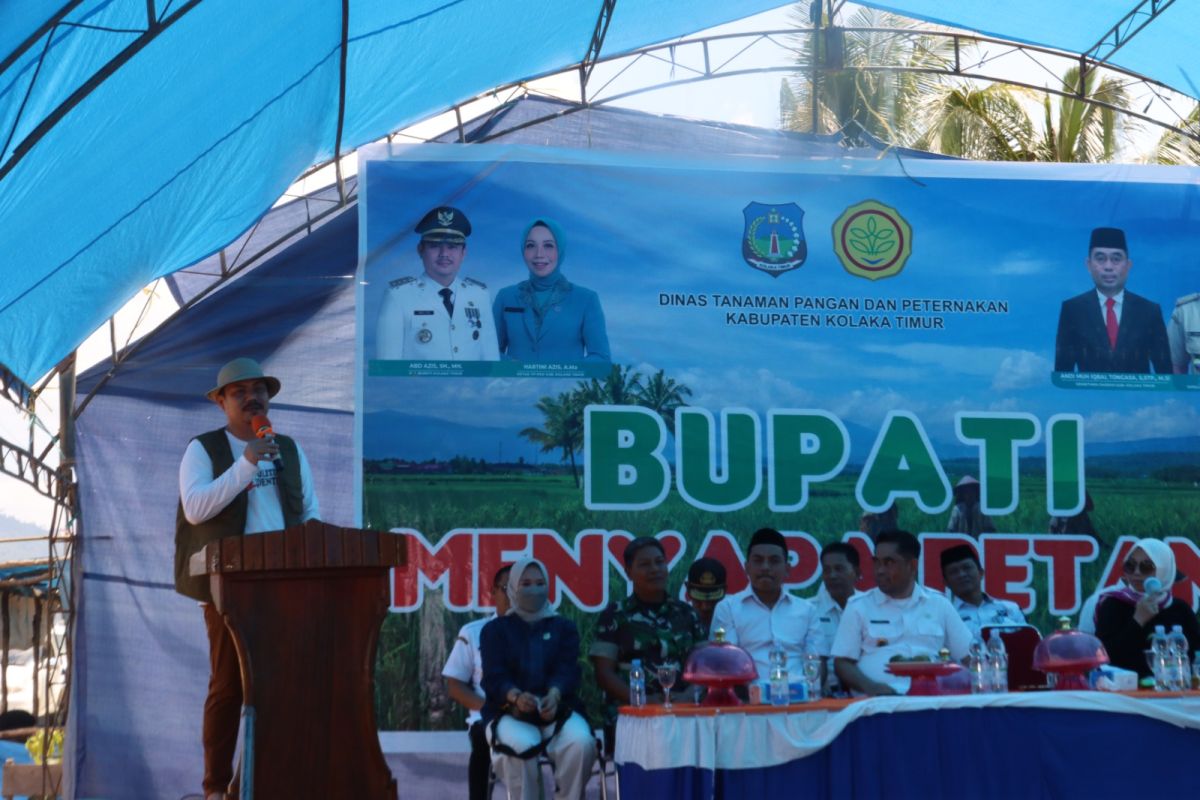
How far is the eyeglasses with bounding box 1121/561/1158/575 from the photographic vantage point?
5.82 metres

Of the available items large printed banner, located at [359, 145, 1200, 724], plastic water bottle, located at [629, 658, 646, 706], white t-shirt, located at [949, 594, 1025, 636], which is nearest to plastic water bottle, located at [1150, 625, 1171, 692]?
white t-shirt, located at [949, 594, 1025, 636]

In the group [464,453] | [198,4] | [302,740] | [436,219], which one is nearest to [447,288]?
[436,219]

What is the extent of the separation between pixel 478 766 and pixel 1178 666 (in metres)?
2.57

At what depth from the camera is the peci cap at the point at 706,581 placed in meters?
6.19

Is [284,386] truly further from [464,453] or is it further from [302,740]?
[302,740]

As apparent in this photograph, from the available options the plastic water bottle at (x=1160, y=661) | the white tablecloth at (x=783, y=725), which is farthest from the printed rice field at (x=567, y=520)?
the white tablecloth at (x=783, y=725)

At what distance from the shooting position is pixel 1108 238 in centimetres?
736

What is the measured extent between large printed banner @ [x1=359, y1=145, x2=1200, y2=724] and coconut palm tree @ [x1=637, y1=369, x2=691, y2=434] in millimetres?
11

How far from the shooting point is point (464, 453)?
6.93 metres

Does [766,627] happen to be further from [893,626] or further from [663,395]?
[663,395]

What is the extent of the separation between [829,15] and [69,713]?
16.8 feet

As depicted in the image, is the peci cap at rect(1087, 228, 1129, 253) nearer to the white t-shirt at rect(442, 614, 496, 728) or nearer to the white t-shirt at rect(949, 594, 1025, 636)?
the white t-shirt at rect(949, 594, 1025, 636)

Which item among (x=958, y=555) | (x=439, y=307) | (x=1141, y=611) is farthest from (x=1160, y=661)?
(x=439, y=307)

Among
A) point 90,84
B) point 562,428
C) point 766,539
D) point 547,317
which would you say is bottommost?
point 766,539
